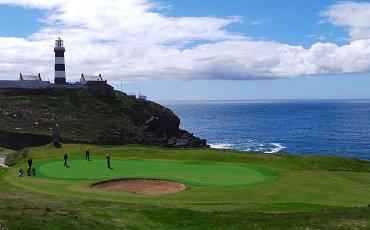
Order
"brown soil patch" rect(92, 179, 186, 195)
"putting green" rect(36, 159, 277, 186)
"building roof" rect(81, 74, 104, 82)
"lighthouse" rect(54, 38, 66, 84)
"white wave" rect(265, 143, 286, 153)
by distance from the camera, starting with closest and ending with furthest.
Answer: "brown soil patch" rect(92, 179, 186, 195) < "putting green" rect(36, 159, 277, 186) < "white wave" rect(265, 143, 286, 153) < "lighthouse" rect(54, 38, 66, 84) < "building roof" rect(81, 74, 104, 82)

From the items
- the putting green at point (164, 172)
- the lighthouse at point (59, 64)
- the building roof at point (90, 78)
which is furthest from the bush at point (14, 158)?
the building roof at point (90, 78)

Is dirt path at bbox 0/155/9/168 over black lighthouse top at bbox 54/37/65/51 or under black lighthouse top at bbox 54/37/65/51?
under

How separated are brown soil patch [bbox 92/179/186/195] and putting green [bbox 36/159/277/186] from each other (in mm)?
1219

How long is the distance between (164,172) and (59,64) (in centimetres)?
8630

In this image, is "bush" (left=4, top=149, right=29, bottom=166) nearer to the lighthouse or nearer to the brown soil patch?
the brown soil patch

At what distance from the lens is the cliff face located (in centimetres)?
8675

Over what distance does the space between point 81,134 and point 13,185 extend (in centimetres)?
5423

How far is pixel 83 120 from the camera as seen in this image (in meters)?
103

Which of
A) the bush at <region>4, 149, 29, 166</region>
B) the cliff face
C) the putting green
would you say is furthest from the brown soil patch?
the cliff face

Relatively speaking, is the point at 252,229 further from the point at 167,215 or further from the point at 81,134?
the point at 81,134

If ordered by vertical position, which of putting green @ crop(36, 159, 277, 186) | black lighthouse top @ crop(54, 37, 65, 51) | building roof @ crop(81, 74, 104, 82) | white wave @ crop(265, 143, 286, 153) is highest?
black lighthouse top @ crop(54, 37, 65, 51)

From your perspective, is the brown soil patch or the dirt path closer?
the brown soil patch

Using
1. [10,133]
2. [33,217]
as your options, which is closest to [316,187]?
[33,217]

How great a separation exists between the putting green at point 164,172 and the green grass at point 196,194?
0.32ft
